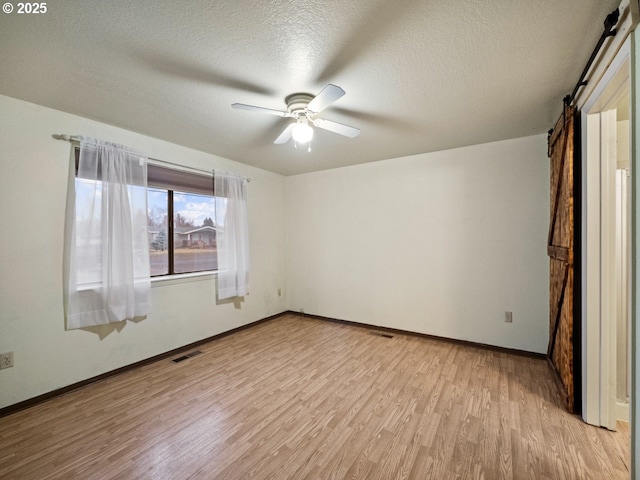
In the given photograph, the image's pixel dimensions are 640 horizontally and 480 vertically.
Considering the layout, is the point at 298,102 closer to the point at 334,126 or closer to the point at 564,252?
the point at 334,126

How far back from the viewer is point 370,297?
3.99 metres

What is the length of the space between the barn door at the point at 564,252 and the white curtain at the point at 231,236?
11.2ft

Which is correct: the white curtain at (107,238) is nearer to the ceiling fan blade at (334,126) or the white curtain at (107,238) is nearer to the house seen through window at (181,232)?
the house seen through window at (181,232)

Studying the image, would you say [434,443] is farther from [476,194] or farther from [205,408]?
[476,194]

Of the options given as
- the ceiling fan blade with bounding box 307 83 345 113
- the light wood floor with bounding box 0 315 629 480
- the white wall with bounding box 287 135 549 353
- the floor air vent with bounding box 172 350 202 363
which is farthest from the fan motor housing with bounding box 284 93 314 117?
the floor air vent with bounding box 172 350 202 363

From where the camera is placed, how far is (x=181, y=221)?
11.1 ft

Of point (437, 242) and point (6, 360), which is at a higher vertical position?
point (437, 242)

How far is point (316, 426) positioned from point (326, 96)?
7.27 ft

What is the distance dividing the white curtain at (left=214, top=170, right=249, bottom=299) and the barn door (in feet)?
11.2

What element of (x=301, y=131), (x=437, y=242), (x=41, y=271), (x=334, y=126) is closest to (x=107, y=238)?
(x=41, y=271)

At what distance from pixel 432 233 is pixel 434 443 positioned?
2362 mm

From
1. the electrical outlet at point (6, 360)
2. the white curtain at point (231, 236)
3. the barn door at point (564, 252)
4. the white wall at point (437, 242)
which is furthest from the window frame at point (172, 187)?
the barn door at point (564, 252)

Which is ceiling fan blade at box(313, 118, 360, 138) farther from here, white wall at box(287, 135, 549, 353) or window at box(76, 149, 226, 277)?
window at box(76, 149, 226, 277)

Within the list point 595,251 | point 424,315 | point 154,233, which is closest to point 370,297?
point 424,315
